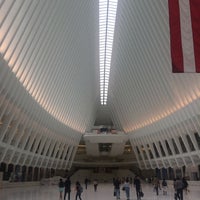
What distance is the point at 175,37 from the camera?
7.99 meters

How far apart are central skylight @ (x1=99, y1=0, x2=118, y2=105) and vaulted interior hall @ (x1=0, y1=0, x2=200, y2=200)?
94mm

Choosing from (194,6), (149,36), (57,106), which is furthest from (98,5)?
(194,6)

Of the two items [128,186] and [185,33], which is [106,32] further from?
[185,33]

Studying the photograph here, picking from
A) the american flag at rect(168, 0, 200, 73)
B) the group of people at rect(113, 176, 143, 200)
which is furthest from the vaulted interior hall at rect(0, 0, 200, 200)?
the group of people at rect(113, 176, 143, 200)

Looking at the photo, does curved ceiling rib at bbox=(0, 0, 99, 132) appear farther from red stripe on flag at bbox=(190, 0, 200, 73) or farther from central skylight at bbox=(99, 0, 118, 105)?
red stripe on flag at bbox=(190, 0, 200, 73)

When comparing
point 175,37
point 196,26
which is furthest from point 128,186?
point 196,26

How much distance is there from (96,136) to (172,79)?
2593 centimetres

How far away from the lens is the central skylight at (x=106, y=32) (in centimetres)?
2617

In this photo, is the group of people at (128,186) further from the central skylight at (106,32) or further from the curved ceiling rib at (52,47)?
the central skylight at (106,32)

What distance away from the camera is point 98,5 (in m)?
25.6

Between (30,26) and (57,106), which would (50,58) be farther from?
(57,106)

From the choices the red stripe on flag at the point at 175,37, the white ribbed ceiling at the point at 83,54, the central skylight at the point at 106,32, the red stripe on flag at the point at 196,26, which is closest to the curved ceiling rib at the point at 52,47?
the white ribbed ceiling at the point at 83,54

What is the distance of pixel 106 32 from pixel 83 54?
359 centimetres

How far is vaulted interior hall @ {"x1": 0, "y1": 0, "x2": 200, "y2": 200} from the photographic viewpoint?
1616 cm
